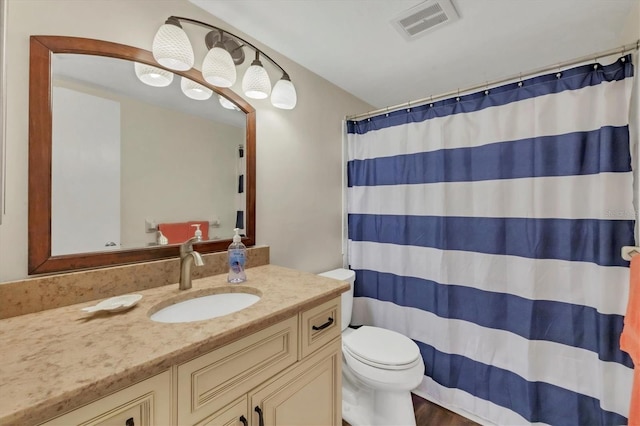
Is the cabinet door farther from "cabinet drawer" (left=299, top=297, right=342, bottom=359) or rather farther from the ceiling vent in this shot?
the ceiling vent

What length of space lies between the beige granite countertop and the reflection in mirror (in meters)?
0.31

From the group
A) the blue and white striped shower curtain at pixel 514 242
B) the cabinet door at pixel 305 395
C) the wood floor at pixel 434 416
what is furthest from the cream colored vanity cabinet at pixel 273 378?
the blue and white striped shower curtain at pixel 514 242

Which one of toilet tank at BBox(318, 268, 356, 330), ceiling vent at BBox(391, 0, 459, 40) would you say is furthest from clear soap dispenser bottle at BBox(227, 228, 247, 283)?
ceiling vent at BBox(391, 0, 459, 40)

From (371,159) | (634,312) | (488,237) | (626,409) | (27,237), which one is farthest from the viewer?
(371,159)

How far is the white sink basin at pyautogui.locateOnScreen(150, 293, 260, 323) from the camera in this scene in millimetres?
976

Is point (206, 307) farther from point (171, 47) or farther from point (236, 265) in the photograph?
point (171, 47)

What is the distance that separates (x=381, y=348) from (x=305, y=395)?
0.66 m

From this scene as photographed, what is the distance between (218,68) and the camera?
1.22 meters

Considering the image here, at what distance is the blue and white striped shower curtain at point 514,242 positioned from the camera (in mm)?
1222

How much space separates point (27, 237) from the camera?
878 millimetres

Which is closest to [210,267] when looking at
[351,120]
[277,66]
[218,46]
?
[218,46]

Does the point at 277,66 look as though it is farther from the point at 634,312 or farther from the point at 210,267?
the point at 634,312

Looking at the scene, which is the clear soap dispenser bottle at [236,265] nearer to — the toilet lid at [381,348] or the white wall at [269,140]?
the white wall at [269,140]

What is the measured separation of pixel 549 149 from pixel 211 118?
1752 millimetres
